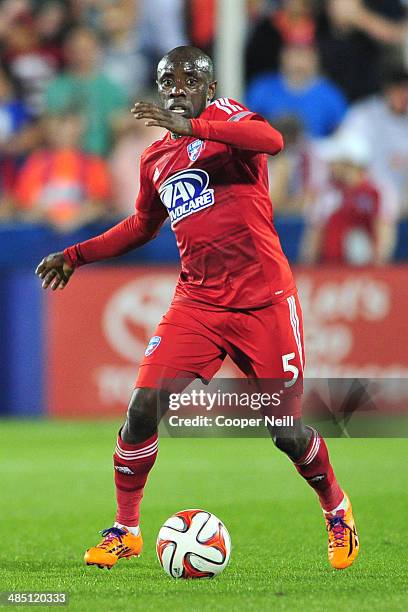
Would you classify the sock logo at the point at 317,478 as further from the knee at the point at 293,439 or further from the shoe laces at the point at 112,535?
the shoe laces at the point at 112,535

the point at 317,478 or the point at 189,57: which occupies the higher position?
the point at 189,57

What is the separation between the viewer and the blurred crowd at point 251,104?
40.3 feet

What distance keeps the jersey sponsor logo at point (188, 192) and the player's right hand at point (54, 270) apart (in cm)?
70

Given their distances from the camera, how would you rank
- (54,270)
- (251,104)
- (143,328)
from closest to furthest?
1. (54,270)
2. (143,328)
3. (251,104)

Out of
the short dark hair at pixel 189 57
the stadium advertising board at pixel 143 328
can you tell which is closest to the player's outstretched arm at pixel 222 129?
the short dark hair at pixel 189 57

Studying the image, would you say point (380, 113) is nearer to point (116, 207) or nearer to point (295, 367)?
point (116, 207)

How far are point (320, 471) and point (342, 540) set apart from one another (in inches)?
13.0

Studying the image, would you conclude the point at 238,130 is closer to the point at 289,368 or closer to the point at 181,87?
the point at 181,87

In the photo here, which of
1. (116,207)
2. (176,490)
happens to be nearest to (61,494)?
(176,490)

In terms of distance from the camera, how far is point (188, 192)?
19.4 ft

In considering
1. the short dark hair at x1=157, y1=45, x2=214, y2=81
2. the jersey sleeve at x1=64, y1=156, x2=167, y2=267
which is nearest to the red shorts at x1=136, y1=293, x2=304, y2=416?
the jersey sleeve at x1=64, y1=156, x2=167, y2=267

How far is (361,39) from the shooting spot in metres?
14.1

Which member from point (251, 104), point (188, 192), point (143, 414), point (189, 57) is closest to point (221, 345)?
point (143, 414)

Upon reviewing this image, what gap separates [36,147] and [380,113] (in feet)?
11.9
